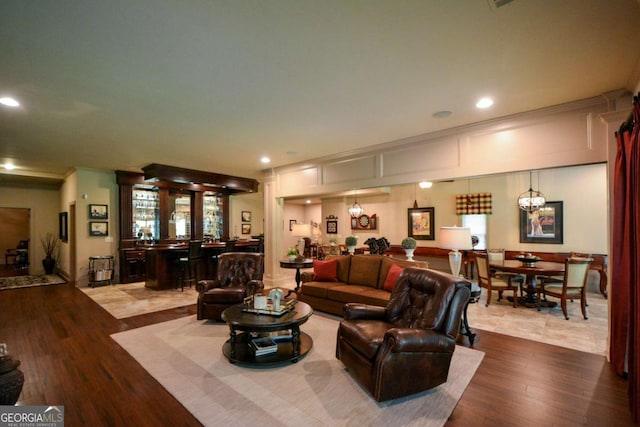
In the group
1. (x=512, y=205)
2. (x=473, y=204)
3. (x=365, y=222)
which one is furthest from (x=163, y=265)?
(x=512, y=205)

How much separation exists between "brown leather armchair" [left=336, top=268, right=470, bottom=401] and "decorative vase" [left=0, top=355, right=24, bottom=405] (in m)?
2.39

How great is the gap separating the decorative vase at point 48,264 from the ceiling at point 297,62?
20.5 ft

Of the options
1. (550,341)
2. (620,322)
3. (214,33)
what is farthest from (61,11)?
(550,341)

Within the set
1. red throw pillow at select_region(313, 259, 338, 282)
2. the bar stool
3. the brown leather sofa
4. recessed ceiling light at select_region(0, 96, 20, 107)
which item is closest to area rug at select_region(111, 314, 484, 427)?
the brown leather sofa

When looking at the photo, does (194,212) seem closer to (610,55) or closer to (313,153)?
(313,153)

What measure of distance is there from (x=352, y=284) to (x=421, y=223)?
14.9 feet

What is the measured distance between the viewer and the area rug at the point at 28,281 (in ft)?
22.8

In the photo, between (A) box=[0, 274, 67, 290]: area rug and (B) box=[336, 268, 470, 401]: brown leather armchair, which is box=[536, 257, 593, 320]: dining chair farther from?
(A) box=[0, 274, 67, 290]: area rug

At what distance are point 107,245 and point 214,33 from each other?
737 centimetres

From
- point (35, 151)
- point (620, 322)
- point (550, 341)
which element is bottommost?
point (550, 341)

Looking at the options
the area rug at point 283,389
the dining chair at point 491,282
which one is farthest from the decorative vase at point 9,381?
the dining chair at point 491,282

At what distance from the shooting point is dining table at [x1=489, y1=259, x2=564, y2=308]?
15.5 feet

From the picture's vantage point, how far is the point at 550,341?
11.8 ft

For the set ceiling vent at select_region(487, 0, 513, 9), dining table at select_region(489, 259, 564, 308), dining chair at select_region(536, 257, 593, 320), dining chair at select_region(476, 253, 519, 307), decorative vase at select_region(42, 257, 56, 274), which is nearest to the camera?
ceiling vent at select_region(487, 0, 513, 9)
